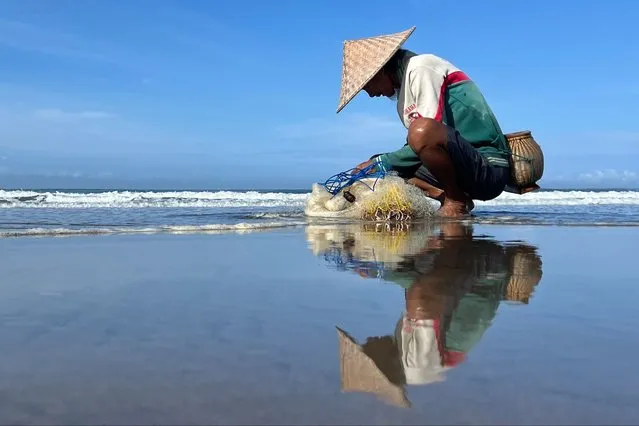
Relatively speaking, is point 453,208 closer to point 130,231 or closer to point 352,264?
point 130,231

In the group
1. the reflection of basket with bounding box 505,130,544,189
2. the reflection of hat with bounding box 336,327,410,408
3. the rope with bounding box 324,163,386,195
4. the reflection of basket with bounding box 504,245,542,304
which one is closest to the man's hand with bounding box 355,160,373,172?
the rope with bounding box 324,163,386,195

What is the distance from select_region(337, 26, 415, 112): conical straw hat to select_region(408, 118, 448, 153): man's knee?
59 cm

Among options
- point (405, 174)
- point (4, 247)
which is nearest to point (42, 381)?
point (4, 247)

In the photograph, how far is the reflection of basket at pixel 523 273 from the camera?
161 centimetres

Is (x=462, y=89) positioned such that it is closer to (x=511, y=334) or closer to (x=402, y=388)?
(x=511, y=334)

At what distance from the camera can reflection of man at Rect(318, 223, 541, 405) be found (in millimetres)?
943

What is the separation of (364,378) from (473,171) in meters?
4.08

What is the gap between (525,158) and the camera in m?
5.03

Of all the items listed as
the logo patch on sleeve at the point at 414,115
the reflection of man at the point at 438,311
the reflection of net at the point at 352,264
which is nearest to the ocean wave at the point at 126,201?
the logo patch on sleeve at the point at 414,115

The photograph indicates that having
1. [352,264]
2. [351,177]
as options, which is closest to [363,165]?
[351,177]

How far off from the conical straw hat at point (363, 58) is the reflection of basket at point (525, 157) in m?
1.32

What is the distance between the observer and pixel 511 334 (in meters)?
1.17

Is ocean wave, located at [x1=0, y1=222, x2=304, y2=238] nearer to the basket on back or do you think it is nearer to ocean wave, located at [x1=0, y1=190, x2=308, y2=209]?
the basket on back

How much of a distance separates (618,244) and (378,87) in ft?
8.21
